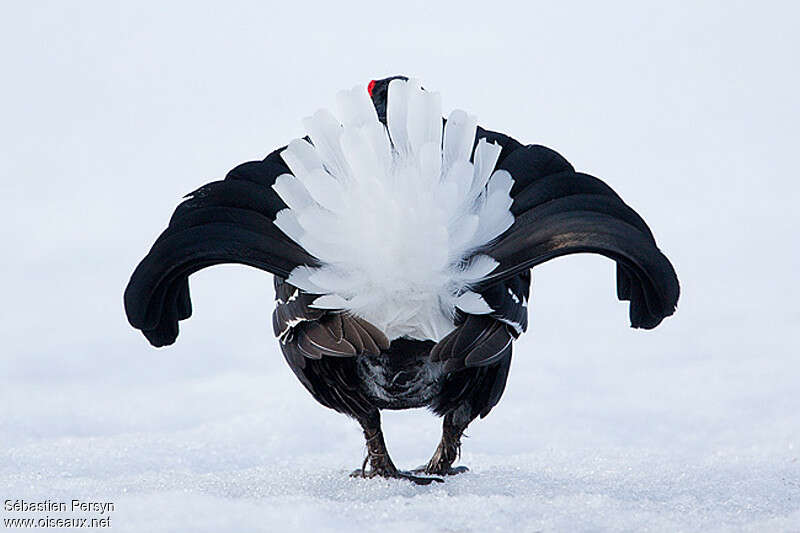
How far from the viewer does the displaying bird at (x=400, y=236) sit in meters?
2.61

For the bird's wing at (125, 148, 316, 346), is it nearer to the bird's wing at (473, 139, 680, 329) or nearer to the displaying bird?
the displaying bird

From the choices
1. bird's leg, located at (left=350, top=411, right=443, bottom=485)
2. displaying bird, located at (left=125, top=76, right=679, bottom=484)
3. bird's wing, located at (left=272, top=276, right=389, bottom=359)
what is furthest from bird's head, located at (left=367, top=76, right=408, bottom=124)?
bird's leg, located at (left=350, top=411, right=443, bottom=485)

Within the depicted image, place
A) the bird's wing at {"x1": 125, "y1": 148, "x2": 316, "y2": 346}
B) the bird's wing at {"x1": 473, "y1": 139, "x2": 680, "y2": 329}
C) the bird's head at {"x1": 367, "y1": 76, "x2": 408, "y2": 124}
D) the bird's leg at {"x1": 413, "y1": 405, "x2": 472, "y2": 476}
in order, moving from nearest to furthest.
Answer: the bird's wing at {"x1": 473, "y1": 139, "x2": 680, "y2": 329}
the bird's wing at {"x1": 125, "y1": 148, "x2": 316, "y2": 346}
the bird's leg at {"x1": 413, "y1": 405, "x2": 472, "y2": 476}
the bird's head at {"x1": 367, "y1": 76, "x2": 408, "y2": 124}

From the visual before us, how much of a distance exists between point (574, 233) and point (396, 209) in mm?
399

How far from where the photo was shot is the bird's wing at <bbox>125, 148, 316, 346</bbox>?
2717 millimetres

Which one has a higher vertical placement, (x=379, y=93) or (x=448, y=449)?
(x=379, y=93)

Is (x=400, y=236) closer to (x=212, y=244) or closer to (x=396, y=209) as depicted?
(x=396, y=209)

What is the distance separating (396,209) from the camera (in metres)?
2.59

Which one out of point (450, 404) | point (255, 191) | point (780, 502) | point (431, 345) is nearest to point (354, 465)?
point (450, 404)

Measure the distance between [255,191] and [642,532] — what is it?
46.7 inches

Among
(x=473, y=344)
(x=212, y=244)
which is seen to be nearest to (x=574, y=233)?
(x=473, y=344)

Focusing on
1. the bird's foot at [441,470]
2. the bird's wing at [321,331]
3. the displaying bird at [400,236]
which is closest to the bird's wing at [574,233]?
the displaying bird at [400,236]

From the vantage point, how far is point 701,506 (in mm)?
2633

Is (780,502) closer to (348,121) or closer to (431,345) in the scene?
(431,345)
